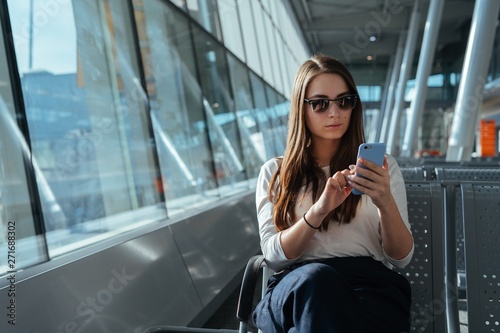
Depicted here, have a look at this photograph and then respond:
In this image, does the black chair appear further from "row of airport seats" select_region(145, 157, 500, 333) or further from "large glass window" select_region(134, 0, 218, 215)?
"large glass window" select_region(134, 0, 218, 215)

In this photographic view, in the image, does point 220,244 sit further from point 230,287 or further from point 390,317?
point 390,317

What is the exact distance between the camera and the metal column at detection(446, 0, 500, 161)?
667 cm

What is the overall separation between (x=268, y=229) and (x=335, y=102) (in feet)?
1.88

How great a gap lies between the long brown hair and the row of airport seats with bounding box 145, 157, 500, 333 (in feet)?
0.97

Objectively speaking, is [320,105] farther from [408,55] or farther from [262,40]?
[408,55]

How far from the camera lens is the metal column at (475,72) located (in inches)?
263

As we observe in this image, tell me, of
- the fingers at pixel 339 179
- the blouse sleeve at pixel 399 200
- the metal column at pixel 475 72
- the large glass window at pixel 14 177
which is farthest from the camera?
the metal column at pixel 475 72

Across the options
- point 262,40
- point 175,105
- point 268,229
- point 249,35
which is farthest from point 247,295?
point 262,40

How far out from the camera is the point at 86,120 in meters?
4.24

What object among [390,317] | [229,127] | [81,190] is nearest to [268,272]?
[390,317]

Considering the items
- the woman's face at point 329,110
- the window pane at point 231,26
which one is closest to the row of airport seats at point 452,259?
the woman's face at point 329,110

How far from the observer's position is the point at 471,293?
5.95 feet

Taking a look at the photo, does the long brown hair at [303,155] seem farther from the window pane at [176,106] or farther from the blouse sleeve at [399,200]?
the window pane at [176,106]

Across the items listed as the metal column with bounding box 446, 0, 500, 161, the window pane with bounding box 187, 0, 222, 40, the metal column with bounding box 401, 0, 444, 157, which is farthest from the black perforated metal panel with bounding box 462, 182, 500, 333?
the metal column with bounding box 401, 0, 444, 157
